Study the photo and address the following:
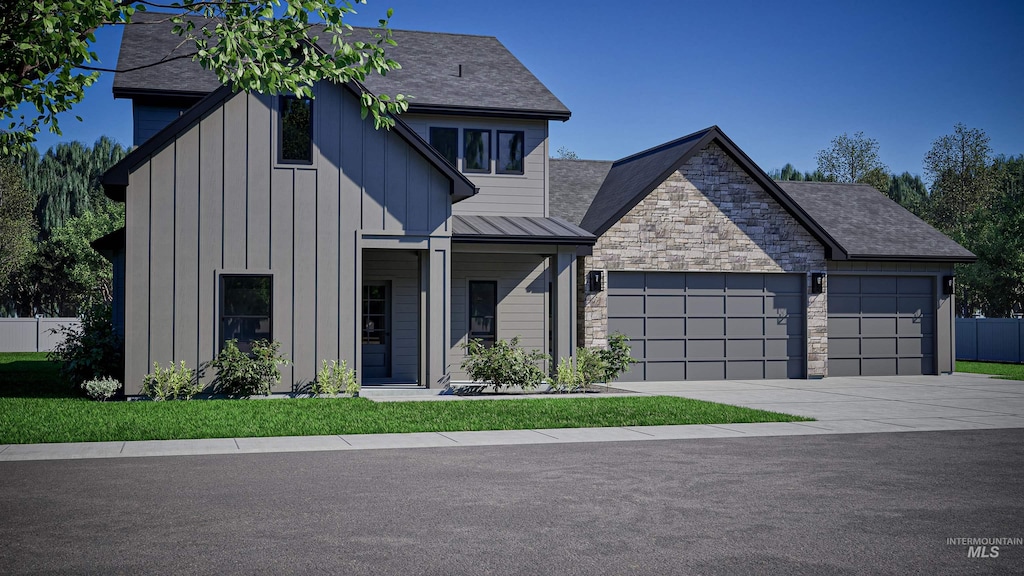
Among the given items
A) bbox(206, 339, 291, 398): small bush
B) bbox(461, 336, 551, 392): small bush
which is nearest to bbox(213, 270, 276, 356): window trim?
bbox(206, 339, 291, 398): small bush

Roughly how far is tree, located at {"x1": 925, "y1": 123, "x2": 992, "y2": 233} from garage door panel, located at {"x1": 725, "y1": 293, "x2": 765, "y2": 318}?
38773 mm

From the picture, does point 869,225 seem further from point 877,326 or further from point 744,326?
point 744,326

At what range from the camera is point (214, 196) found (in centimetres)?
1617

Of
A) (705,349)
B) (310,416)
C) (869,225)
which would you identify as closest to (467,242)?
(310,416)

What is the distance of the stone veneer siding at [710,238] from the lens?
20984 mm

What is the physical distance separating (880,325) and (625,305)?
745 centimetres

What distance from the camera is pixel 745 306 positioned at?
22.2m

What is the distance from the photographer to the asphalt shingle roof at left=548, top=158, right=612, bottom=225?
23.1m

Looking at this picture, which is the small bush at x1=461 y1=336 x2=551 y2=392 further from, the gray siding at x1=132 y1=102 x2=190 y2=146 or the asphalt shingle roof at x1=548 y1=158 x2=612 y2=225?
the gray siding at x1=132 y1=102 x2=190 y2=146

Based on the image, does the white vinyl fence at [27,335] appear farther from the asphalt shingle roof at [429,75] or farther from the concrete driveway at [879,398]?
the concrete driveway at [879,398]

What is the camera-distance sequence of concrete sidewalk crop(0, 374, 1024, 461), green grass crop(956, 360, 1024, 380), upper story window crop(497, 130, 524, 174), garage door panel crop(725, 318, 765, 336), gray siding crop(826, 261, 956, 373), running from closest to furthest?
1. concrete sidewalk crop(0, 374, 1024, 461)
2. upper story window crop(497, 130, 524, 174)
3. garage door panel crop(725, 318, 765, 336)
4. gray siding crop(826, 261, 956, 373)
5. green grass crop(956, 360, 1024, 380)

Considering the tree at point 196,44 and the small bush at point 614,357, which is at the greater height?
the tree at point 196,44

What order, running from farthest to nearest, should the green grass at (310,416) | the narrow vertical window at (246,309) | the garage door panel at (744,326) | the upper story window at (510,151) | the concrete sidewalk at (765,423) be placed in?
1. the garage door panel at (744,326)
2. the upper story window at (510,151)
3. the narrow vertical window at (246,309)
4. the green grass at (310,416)
5. the concrete sidewalk at (765,423)

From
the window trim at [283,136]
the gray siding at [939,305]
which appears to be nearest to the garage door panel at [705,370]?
the gray siding at [939,305]
